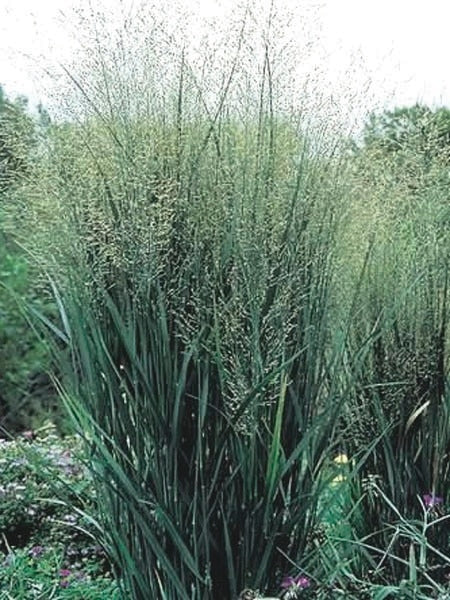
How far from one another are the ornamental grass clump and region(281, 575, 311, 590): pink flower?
3 cm

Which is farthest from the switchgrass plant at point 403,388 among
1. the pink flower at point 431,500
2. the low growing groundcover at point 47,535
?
the low growing groundcover at point 47,535

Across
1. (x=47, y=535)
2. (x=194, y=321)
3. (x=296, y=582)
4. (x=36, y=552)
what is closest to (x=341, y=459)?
(x=296, y=582)

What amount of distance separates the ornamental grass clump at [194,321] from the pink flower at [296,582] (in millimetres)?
33

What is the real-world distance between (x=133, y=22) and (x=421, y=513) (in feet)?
3.81

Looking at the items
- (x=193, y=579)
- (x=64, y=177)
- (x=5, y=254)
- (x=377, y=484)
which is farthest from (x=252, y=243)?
(x=5, y=254)

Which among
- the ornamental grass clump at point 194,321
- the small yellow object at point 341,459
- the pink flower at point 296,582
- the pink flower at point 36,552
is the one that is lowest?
the pink flower at point 36,552

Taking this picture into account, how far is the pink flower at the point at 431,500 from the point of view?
200 centimetres

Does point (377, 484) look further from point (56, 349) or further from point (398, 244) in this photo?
point (56, 349)

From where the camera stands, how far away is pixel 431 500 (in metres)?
2.00

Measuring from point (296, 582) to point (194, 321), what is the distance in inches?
18.3

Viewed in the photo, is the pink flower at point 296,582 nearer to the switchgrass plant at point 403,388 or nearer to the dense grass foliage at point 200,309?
the dense grass foliage at point 200,309

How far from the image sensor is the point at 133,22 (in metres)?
1.72

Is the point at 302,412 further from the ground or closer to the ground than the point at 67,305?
closer to the ground

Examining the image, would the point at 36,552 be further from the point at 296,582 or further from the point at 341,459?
the point at 296,582
